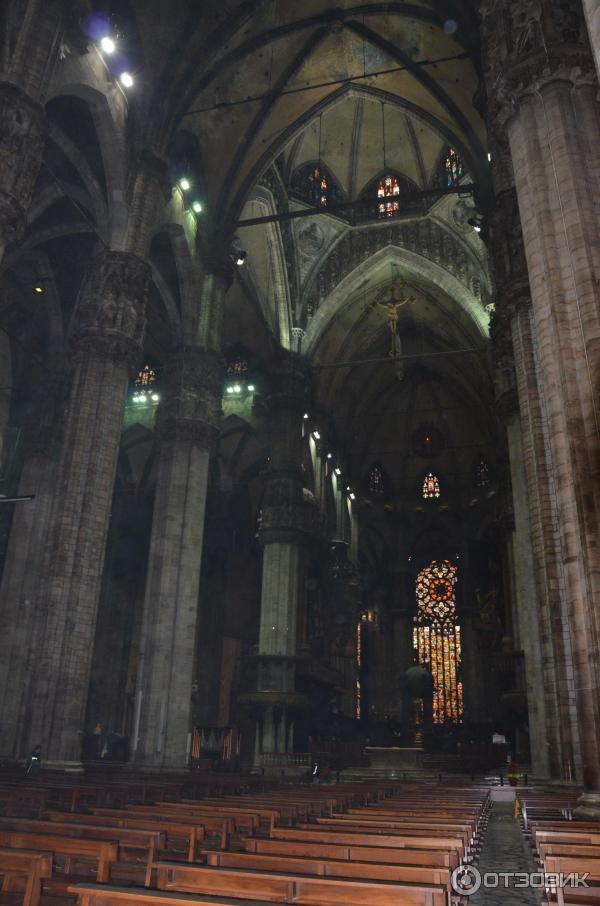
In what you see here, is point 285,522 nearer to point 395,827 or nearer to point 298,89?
point 298,89

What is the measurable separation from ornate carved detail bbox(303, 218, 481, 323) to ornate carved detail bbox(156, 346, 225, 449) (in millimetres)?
10089

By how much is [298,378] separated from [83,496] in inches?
595

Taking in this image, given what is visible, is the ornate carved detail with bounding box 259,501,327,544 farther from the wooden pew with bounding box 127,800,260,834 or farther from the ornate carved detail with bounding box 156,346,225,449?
the wooden pew with bounding box 127,800,260,834

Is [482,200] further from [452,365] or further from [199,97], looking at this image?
[452,365]

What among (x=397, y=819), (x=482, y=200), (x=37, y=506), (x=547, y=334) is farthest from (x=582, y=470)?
(x=37, y=506)

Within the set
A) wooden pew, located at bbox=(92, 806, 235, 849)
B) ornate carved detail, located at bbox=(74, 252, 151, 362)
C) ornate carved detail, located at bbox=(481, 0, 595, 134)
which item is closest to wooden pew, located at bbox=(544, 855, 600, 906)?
wooden pew, located at bbox=(92, 806, 235, 849)

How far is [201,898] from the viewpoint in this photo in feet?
8.50

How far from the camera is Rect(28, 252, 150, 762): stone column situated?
13.1m

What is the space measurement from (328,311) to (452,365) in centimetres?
1126

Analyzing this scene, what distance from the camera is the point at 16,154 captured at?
37.8 ft

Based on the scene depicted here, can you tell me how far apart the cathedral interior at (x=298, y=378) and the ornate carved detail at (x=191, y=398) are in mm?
88

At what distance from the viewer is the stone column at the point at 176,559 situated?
661 inches

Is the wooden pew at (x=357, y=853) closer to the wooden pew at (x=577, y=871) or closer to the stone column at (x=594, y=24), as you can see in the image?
the wooden pew at (x=577, y=871)

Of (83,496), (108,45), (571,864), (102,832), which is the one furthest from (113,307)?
(571,864)
